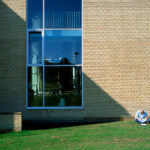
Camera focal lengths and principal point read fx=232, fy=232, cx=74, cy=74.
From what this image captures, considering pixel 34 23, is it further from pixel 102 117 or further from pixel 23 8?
pixel 102 117

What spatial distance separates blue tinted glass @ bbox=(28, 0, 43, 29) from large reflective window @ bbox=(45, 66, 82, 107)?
7.13 feet

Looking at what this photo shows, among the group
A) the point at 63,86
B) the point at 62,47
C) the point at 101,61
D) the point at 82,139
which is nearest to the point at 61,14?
the point at 62,47

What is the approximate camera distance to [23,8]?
11.1m

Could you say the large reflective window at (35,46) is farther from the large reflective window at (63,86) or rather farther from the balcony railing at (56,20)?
the large reflective window at (63,86)

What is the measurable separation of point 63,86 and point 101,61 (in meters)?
2.16

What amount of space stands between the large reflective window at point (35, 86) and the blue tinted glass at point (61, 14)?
7.32 feet

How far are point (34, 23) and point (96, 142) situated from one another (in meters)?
6.62

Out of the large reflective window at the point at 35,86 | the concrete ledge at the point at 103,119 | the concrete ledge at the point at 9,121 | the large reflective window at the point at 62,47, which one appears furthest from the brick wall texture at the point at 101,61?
the concrete ledge at the point at 9,121

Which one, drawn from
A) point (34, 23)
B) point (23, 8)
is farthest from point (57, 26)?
point (23, 8)

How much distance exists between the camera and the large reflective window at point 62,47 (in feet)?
36.4

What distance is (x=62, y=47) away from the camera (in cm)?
1109

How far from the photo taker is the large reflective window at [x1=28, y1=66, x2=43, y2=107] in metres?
11.0

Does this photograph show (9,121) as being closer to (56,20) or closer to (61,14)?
(56,20)

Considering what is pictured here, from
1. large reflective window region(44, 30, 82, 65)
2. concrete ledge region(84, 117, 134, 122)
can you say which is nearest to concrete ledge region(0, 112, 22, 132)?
large reflective window region(44, 30, 82, 65)
